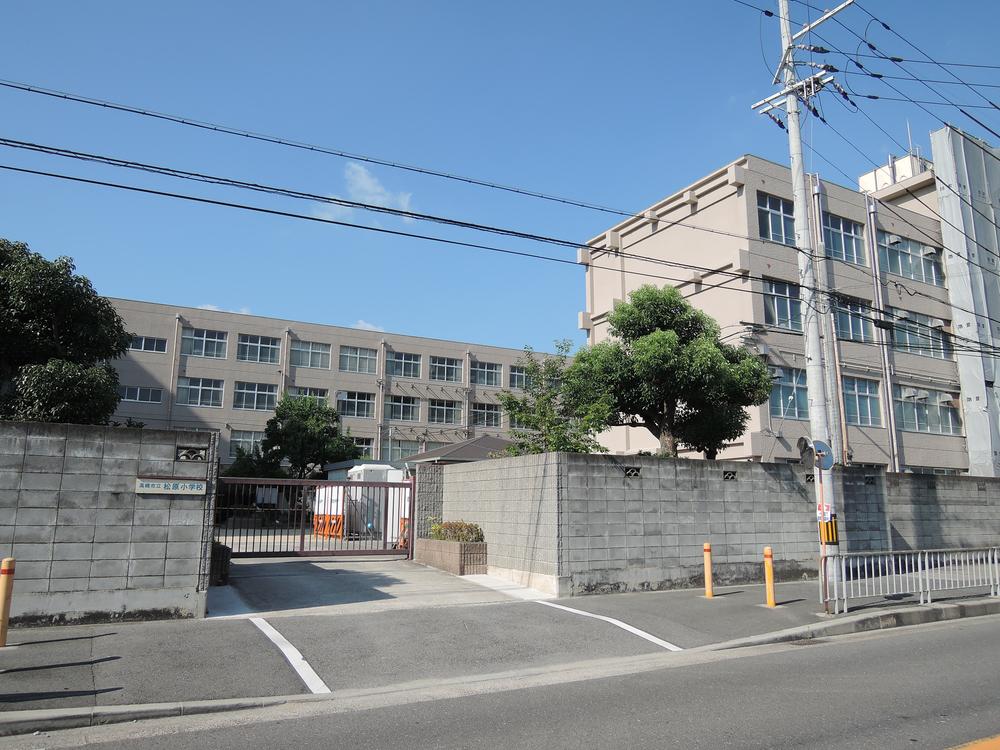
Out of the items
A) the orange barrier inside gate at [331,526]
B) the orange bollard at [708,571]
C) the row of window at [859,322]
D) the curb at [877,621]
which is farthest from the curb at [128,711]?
the row of window at [859,322]

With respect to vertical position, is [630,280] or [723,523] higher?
[630,280]

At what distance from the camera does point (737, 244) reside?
2895cm

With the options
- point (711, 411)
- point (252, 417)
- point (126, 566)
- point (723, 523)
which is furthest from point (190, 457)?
point (252, 417)

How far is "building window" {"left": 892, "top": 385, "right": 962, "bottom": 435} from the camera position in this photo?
110 feet

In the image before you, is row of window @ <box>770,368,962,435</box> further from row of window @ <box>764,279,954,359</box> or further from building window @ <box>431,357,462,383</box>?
building window @ <box>431,357,462,383</box>

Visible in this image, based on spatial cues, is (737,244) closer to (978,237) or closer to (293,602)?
(978,237)

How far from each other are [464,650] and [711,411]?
11.3 meters

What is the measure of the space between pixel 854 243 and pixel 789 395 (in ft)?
30.0

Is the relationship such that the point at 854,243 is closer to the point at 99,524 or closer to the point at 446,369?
the point at 446,369

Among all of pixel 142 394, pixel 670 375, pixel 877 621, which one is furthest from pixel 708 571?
pixel 142 394

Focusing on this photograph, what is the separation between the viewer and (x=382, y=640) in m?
9.95

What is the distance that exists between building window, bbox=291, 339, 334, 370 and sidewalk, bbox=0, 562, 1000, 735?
39856 millimetres

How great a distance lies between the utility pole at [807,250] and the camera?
1330 centimetres

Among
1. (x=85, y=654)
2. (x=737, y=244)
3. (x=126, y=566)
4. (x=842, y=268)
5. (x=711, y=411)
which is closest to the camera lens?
(x=85, y=654)
